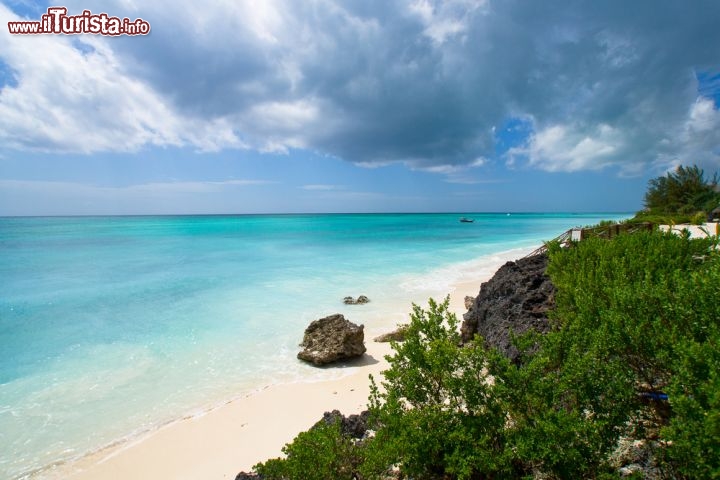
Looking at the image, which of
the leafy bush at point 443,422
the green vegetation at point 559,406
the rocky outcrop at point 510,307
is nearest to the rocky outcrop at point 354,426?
the green vegetation at point 559,406

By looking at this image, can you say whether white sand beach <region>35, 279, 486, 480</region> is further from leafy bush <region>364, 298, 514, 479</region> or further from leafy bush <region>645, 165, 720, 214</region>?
leafy bush <region>645, 165, 720, 214</region>

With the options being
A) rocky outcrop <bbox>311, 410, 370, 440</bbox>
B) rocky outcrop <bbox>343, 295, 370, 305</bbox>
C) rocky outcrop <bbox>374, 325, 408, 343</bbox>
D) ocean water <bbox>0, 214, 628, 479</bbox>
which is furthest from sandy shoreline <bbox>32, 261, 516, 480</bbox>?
rocky outcrop <bbox>343, 295, 370, 305</bbox>

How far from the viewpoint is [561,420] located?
290 centimetres

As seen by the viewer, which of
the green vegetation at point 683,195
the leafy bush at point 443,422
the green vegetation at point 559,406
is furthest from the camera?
the green vegetation at point 683,195

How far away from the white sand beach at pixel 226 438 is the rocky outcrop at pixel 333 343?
97 cm

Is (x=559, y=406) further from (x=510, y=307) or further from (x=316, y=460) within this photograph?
(x=510, y=307)

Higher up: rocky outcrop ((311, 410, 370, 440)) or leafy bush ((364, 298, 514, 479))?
leafy bush ((364, 298, 514, 479))

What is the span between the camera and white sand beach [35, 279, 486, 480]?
5.58 m

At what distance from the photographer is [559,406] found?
354cm

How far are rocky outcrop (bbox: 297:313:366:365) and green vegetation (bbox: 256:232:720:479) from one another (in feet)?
16.1

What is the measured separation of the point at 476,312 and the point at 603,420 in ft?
17.2

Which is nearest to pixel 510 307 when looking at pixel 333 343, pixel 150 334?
pixel 333 343

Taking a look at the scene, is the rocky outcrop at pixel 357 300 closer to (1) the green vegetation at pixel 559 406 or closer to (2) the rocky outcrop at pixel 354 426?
(2) the rocky outcrop at pixel 354 426

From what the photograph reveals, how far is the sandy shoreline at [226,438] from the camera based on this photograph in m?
5.59
